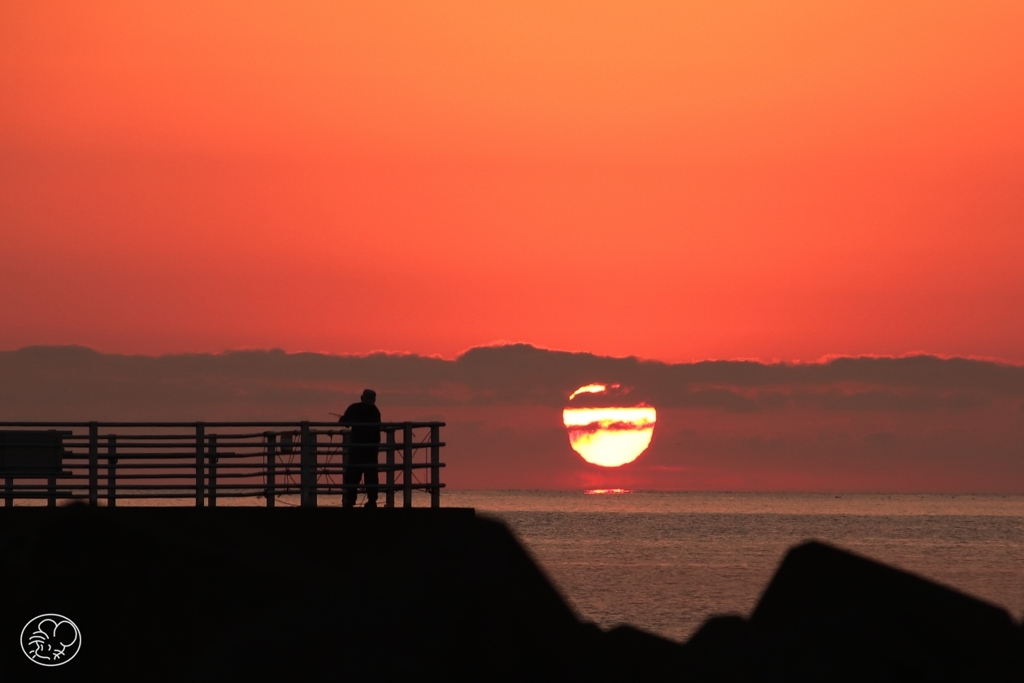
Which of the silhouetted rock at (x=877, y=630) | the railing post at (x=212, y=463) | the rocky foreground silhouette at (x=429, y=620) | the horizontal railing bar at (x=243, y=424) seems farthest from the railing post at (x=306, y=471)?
the silhouetted rock at (x=877, y=630)

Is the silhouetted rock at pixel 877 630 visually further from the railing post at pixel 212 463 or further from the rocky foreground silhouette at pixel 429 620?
the railing post at pixel 212 463

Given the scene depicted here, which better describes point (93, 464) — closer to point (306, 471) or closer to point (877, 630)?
point (306, 471)

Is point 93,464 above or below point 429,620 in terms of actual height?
above

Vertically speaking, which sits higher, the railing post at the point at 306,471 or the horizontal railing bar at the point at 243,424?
the horizontal railing bar at the point at 243,424

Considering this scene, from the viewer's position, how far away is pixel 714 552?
271 feet

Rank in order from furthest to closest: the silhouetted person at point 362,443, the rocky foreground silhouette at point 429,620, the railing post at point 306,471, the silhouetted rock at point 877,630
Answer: the silhouetted person at point 362,443
the railing post at point 306,471
the rocky foreground silhouette at point 429,620
the silhouetted rock at point 877,630

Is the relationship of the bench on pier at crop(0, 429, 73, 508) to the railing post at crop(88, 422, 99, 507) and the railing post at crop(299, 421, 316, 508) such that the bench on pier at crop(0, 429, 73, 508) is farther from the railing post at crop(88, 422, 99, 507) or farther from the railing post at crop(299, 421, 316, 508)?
the railing post at crop(299, 421, 316, 508)

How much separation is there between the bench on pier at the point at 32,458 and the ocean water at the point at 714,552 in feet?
17.1

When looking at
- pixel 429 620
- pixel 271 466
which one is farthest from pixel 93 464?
pixel 429 620

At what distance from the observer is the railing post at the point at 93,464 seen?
16984 mm

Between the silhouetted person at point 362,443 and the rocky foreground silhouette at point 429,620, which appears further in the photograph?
the silhouetted person at point 362,443

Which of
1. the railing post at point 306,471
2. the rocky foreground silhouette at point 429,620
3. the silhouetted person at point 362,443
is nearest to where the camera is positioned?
the rocky foreground silhouette at point 429,620

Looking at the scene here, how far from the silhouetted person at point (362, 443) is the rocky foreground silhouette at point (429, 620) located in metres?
2.27

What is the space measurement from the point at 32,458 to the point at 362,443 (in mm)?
4115
